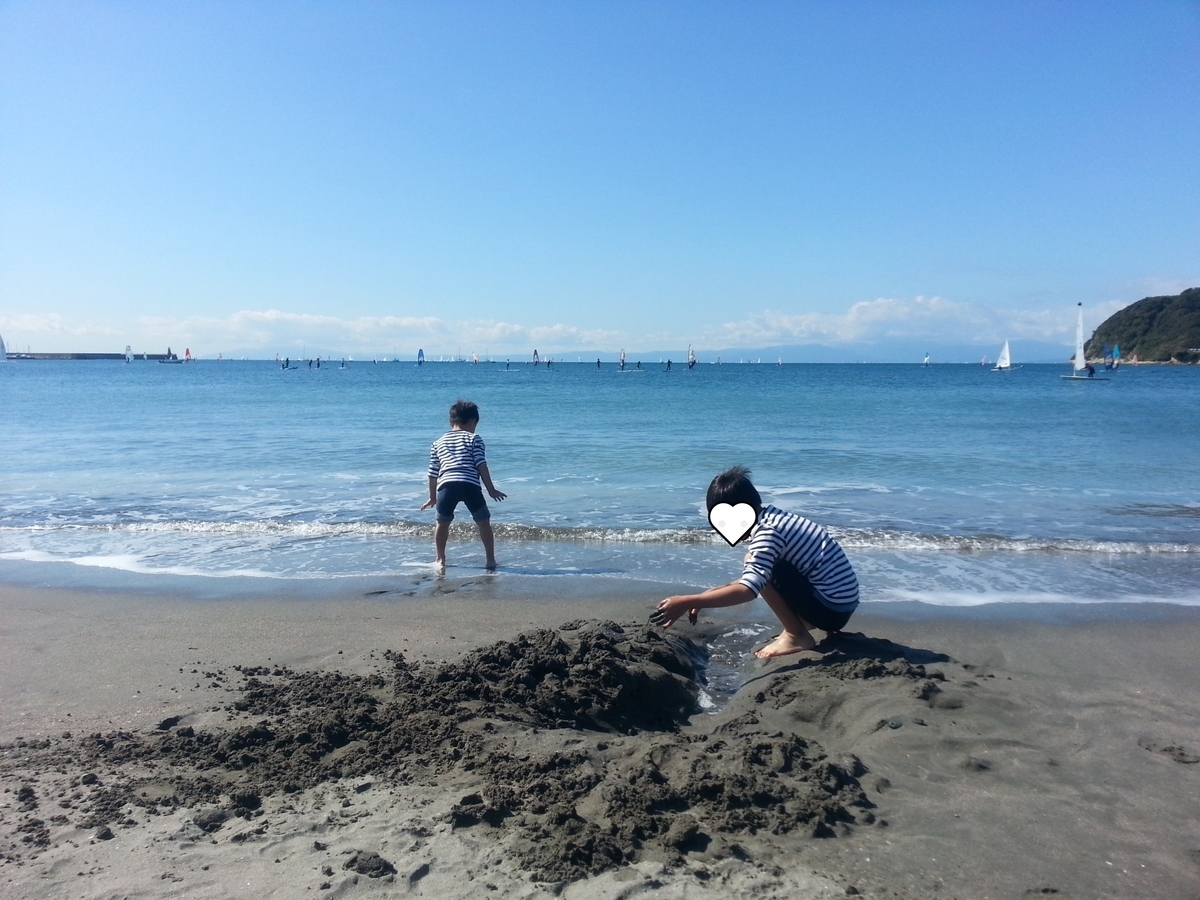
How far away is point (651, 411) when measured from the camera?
32.9 metres

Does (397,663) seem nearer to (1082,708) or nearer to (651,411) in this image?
(1082,708)

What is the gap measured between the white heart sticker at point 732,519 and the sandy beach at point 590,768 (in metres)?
0.89

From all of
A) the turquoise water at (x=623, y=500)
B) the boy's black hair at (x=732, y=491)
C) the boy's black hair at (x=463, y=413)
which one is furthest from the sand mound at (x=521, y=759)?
the boy's black hair at (x=463, y=413)

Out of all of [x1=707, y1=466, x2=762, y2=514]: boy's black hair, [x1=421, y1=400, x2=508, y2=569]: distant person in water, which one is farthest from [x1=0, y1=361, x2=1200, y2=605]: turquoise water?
[x1=707, y1=466, x2=762, y2=514]: boy's black hair

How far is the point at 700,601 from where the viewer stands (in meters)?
4.08

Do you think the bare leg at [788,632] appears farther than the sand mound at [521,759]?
Yes

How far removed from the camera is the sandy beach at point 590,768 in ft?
9.29

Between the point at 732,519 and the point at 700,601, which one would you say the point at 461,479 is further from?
the point at 700,601

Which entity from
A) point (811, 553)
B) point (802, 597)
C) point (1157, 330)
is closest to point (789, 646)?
point (802, 597)

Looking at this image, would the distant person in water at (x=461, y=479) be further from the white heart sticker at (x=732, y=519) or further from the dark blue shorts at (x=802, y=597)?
the white heart sticker at (x=732, y=519)

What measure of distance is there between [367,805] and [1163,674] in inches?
193

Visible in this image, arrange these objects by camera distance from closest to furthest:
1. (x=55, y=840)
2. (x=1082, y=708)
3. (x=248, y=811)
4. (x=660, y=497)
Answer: (x=55, y=840) < (x=248, y=811) < (x=1082, y=708) < (x=660, y=497)

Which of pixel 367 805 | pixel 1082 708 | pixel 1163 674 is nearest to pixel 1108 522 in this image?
pixel 1163 674

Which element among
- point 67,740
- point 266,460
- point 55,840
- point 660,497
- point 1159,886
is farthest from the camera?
point 266,460
